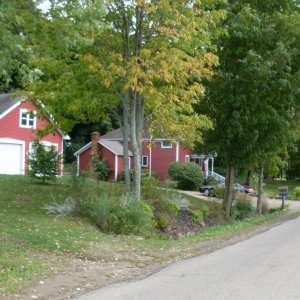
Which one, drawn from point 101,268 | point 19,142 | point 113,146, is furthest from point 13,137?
point 101,268

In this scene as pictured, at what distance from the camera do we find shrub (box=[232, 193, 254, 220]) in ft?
74.7

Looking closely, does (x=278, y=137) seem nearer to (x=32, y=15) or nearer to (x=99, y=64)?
(x=99, y=64)

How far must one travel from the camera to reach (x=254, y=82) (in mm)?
19156

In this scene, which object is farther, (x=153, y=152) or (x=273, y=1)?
(x=153, y=152)

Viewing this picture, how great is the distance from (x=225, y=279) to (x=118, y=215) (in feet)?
17.7

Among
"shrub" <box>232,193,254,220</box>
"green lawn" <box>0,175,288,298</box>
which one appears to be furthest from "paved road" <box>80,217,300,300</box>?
"shrub" <box>232,193,254,220</box>

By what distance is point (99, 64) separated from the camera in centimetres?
1462

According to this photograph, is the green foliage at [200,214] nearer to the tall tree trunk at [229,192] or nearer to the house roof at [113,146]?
the tall tree trunk at [229,192]

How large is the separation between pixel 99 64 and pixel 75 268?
24.4ft

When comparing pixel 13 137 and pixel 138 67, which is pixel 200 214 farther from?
pixel 13 137

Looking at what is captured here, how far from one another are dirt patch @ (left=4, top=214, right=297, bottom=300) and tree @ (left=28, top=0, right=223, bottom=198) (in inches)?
175

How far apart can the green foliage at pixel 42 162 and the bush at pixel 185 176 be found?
21791 millimetres

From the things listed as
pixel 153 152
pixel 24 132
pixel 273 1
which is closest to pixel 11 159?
pixel 24 132

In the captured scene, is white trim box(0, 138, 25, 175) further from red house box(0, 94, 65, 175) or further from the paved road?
the paved road
